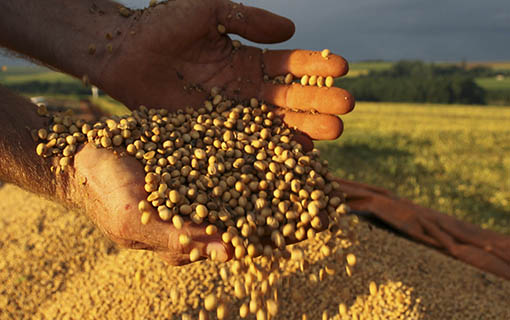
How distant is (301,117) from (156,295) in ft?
5.02

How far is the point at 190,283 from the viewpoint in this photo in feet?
8.38

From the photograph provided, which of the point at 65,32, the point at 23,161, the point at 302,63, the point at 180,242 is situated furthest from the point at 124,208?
the point at 65,32

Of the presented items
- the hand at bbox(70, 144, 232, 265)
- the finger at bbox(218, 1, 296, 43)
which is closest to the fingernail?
the hand at bbox(70, 144, 232, 265)

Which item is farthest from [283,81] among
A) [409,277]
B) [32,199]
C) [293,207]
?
[32,199]

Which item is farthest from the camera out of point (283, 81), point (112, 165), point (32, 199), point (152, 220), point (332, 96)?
point (32, 199)

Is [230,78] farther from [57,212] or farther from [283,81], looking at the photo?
[57,212]

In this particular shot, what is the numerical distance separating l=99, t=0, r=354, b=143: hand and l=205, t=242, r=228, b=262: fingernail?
1058 millimetres

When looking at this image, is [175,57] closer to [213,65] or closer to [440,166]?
[213,65]

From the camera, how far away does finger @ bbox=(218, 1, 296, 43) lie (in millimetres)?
2557

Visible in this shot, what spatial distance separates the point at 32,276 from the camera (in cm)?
291

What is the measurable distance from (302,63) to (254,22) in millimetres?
433

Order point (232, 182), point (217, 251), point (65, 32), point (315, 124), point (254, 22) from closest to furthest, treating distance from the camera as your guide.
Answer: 1. point (217, 251)
2. point (232, 182)
3. point (315, 124)
4. point (254, 22)
5. point (65, 32)

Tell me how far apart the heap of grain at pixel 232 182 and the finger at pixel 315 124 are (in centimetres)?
13

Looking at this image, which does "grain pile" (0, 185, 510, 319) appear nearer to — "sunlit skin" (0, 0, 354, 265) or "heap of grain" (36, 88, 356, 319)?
"heap of grain" (36, 88, 356, 319)
